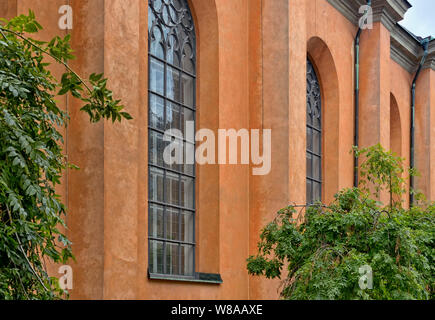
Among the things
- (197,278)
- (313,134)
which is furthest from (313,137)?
(197,278)

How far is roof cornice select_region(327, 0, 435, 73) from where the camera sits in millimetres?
19078

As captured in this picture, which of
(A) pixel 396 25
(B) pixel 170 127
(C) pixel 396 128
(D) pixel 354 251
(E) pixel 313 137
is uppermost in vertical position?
(A) pixel 396 25

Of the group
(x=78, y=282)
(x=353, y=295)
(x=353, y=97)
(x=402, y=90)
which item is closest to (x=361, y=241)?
(x=353, y=295)

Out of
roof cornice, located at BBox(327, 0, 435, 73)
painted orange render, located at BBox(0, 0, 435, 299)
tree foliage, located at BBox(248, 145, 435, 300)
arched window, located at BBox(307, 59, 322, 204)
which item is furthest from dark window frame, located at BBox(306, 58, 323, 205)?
tree foliage, located at BBox(248, 145, 435, 300)

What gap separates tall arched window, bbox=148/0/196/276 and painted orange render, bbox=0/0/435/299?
261 millimetres

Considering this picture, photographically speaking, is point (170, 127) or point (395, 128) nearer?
point (170, 127)

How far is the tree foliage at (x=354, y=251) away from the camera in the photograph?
6.79 meters

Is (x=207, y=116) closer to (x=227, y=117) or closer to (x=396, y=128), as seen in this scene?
(x=227, y=117)

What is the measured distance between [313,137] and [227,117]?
227 inches

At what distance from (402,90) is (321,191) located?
752 cm

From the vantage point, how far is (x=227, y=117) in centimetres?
1299

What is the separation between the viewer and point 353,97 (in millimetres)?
19516

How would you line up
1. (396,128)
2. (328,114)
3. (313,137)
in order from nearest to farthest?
(313,137) → (328,114) → (396,128)

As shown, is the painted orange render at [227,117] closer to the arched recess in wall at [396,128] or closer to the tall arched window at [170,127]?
the arched recess in wall at [396,128]
